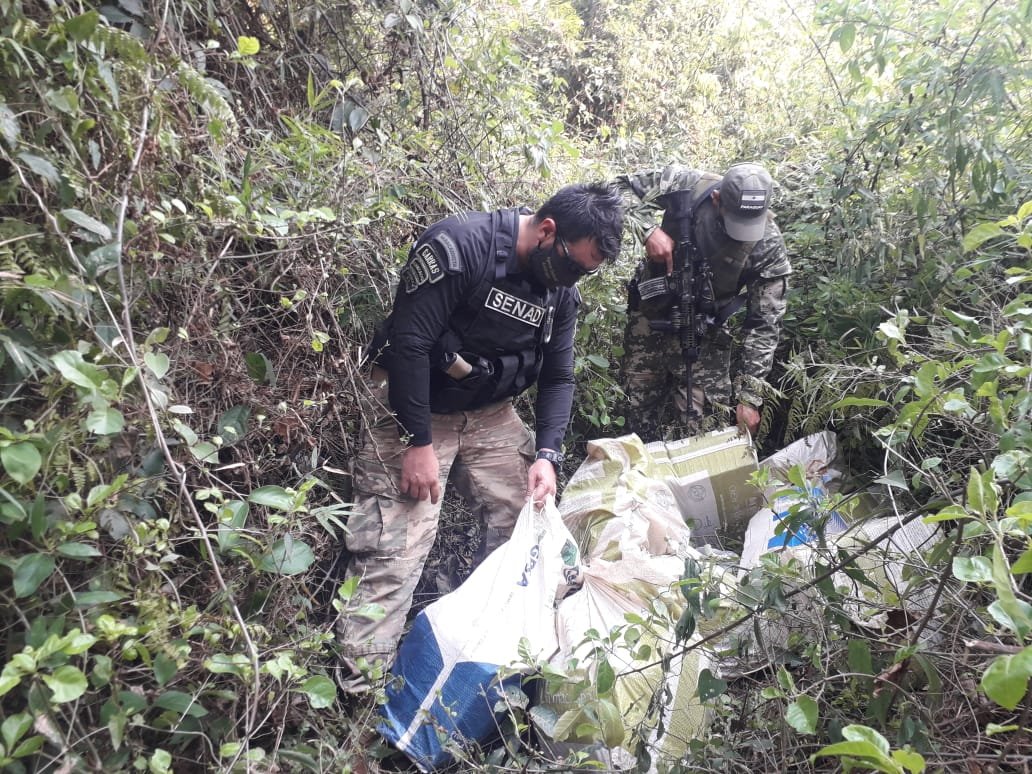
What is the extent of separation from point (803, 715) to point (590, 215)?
1460mm

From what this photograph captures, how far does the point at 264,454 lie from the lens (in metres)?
1.81

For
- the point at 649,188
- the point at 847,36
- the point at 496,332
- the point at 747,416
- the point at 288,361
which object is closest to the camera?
the point at 288,361

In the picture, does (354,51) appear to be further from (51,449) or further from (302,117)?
(51,449)

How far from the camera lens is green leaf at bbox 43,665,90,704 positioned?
1002 mm

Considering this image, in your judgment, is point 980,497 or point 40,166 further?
point 40,166

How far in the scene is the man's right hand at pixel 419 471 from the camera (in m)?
2.08

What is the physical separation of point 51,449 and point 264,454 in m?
0.68

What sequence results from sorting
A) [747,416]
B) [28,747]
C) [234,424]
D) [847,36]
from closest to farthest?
[28,747], [234,424], [847,36], [747,416]

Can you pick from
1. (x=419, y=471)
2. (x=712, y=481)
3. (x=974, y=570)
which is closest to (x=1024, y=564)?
(x=974, y=570)

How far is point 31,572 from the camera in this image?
3.63ft

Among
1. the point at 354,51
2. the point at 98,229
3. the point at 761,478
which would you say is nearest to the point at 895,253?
the point at 761,478

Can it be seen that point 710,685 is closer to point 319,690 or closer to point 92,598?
point 319,690

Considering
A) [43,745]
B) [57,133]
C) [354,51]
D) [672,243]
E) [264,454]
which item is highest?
[354,51]

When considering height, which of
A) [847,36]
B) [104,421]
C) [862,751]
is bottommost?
[862,751]
